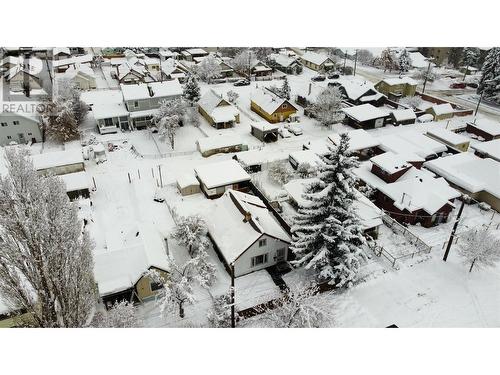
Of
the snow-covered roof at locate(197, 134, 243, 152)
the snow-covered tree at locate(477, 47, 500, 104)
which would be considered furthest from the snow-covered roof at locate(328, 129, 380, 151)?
the snow-covered tree at locate(477, 47, 500, 104)

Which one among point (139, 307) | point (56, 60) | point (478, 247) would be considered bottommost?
point (139, 307)

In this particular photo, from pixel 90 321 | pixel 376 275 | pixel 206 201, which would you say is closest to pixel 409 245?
pixel 376 275

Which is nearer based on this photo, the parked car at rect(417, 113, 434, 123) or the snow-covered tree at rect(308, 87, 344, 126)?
the snow-covered tree at rect(308, 87, 344, 126)

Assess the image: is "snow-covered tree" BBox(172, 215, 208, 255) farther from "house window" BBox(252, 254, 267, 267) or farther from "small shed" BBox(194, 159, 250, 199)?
"small shed" BBox(194, 159, 250, 199)

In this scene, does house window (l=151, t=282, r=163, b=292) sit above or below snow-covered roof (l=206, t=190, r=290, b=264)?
below

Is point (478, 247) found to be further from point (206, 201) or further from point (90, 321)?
point (90, 321)

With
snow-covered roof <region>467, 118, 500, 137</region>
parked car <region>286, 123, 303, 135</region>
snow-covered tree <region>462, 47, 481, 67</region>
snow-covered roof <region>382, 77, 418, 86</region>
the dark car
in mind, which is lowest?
parked car <region>286, 123, 303, 135</region>

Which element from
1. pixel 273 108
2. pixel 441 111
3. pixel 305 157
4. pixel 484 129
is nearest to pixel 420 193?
pixel 305 157
